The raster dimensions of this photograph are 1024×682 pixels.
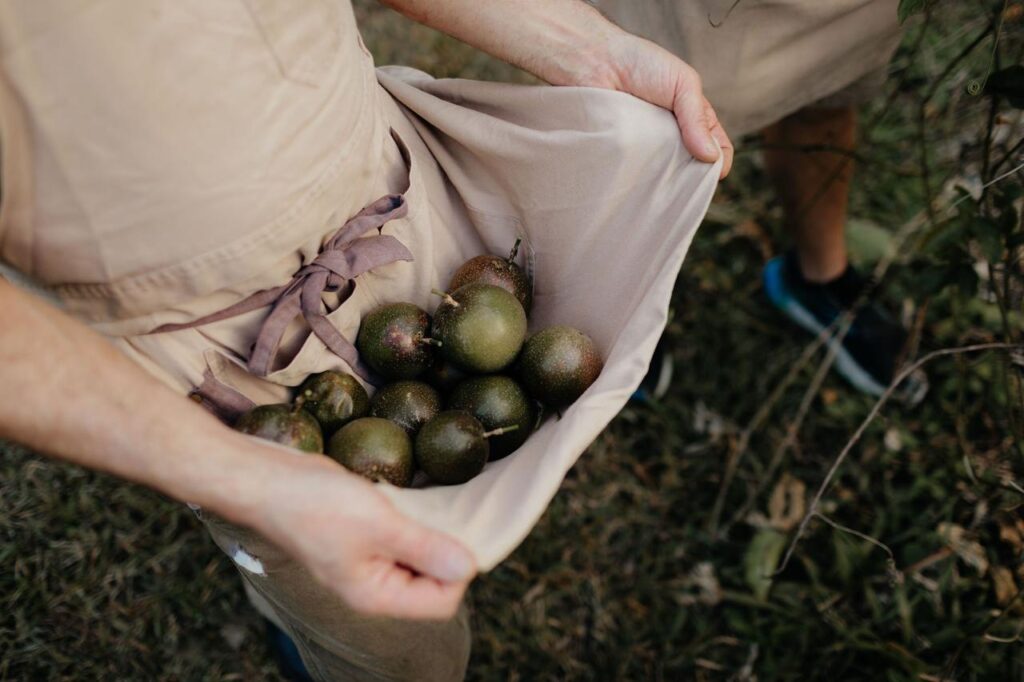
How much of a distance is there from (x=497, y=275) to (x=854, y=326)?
6.30 ft

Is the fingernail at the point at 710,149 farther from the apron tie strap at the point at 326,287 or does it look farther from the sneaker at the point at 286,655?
the sneaker at the point at 286,655

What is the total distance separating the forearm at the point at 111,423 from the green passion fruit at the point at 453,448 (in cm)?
36

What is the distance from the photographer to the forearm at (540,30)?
5.75 feet

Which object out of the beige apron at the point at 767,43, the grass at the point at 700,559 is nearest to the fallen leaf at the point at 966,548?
the grass at the point at 700,559

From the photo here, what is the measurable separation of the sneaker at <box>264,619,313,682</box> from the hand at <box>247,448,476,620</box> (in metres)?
1.25

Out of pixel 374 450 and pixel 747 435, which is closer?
pixel 374 450

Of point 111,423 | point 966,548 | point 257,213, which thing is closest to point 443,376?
point 257,213

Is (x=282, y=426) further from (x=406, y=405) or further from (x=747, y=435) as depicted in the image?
(x=747, y=435)

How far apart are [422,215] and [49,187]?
0.75m

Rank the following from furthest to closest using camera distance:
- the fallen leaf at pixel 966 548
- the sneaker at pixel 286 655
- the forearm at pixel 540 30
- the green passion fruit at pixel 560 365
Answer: the fallen leaf at pixel 966 548, the sneaker at pixel 286 655, the forearm at pixel 540 30, the green passion fruit at pixel 560 365

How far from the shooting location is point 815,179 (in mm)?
2848

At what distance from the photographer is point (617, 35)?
1752mm

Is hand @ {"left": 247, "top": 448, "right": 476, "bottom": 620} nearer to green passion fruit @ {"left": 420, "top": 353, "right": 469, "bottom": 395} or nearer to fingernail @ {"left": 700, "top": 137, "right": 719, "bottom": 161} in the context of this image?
green passion fruit @ {"left": 420, "top": 353, "right": 469, "bottom": 395}

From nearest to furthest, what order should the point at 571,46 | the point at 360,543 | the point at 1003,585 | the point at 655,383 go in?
the point at 360,543 < the point at 571,46 < the point at 1003,585 < the point at 655,383
